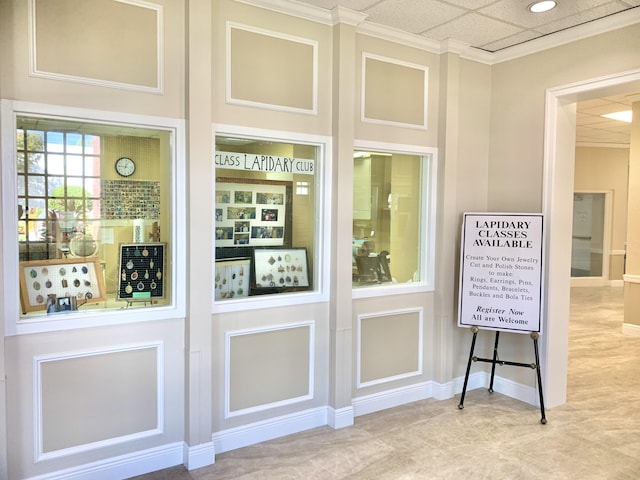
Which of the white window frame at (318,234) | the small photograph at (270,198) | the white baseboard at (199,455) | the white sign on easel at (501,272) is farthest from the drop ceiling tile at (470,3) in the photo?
the white baseboard at (199,455)

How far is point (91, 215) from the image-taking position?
115 inches

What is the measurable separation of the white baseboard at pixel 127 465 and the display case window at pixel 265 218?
3.29ft

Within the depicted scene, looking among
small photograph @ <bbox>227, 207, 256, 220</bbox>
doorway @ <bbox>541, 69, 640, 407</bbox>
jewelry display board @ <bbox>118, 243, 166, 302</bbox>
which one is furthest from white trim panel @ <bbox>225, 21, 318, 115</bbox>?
doorway @ <bbox>541, 69, 640, 407</bbox>

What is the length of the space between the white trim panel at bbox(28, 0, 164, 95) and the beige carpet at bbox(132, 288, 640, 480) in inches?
92.9

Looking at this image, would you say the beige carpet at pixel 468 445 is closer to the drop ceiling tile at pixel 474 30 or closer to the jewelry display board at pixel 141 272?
the jewelry display board at pixel 141 272

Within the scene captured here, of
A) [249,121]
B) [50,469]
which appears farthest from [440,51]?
[50,469]

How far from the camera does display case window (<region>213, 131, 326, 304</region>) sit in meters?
3.38

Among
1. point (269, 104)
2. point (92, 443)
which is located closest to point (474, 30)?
point (269, 104)

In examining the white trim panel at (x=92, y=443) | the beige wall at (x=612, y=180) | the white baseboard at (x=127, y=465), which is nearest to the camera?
the white trim panel at (x=92, y=443)

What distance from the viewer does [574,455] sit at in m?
3.32

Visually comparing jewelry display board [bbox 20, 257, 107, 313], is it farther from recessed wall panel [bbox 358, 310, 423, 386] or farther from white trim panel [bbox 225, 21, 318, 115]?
recessed wall panel [bbox 358, 310, 423, 386]

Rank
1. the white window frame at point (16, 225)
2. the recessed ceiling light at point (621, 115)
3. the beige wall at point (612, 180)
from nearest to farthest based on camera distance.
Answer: the white window frame at point (16, 225)
the recessed ceiling light at point (621, 115)
the beige wall at point (612, 180)

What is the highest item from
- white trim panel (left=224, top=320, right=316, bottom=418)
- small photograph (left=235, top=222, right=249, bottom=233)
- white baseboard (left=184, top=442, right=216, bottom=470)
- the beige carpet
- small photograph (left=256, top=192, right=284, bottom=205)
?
small photograph (left=256, top=192, right=284, bottom=205)

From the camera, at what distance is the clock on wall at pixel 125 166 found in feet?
9.84
